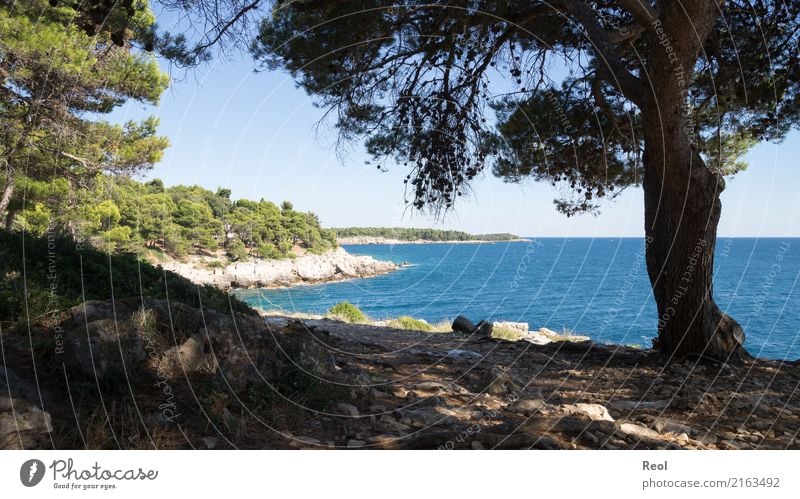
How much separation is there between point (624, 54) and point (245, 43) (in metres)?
6.07

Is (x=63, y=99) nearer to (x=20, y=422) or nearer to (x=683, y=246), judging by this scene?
(x=20, y=422)

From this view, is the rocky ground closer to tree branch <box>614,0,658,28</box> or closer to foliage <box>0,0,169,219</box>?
tree branch <box>614,0,658,28</box>

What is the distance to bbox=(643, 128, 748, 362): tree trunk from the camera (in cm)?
655

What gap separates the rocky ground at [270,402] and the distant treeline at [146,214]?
10.6 metres

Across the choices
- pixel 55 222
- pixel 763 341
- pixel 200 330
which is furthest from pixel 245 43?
pixel 763 341

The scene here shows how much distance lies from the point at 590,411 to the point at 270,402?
8.32 feet

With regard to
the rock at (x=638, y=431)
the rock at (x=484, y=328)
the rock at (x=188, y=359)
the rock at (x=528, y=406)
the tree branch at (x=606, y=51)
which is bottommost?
the rock at (x=484, y=328)

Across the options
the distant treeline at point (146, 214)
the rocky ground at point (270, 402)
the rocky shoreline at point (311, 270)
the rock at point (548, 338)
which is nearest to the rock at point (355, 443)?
the rocky ground at point (270, 402)

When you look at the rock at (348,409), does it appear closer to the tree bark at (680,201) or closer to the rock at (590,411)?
the rock at (590,411)

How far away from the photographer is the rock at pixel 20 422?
2.83 meters

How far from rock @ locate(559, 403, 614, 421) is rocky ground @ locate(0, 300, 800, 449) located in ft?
0.05

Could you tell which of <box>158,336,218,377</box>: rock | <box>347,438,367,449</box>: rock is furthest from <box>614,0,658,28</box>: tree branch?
<box>158,336,218,377</box>: rock

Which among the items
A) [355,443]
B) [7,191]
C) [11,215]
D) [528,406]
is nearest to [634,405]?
[528,406]

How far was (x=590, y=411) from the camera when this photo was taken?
4.35 meters
